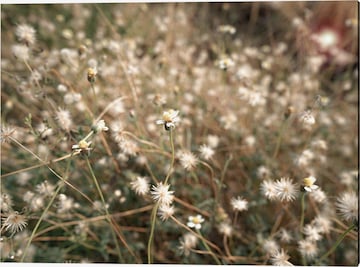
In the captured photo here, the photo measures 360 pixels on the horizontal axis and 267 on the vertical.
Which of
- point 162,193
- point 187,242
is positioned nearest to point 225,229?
point 187,242

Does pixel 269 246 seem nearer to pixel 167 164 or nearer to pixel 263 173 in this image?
pixel 263 173

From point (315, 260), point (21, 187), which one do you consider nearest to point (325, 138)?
point (315, 260)

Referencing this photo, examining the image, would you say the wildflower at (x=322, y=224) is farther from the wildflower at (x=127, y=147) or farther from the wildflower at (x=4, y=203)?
the wildflower at (x=4, y=203)

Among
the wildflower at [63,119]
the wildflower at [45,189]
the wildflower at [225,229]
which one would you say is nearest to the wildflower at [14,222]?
the wildflower at [45,189]

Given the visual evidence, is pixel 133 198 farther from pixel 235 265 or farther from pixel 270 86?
pixel 270 86

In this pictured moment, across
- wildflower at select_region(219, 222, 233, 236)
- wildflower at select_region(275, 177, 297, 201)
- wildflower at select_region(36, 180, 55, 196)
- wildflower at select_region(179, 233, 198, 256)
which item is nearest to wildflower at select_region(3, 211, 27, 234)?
wildflower at select_region(36, 180, 55, 196)

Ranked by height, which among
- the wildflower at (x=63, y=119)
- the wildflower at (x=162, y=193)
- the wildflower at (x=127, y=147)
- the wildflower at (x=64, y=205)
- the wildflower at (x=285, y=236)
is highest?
the wildflower at (x=63, y=119)

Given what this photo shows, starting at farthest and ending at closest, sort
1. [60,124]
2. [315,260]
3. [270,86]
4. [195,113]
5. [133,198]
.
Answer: [270,86], [195,113], [133,198], [60,124], [315,260]

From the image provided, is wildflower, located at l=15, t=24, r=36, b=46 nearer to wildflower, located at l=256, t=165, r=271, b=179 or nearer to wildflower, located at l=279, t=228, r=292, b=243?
wildflower, located at l=256, t=165, r=271, b=179
